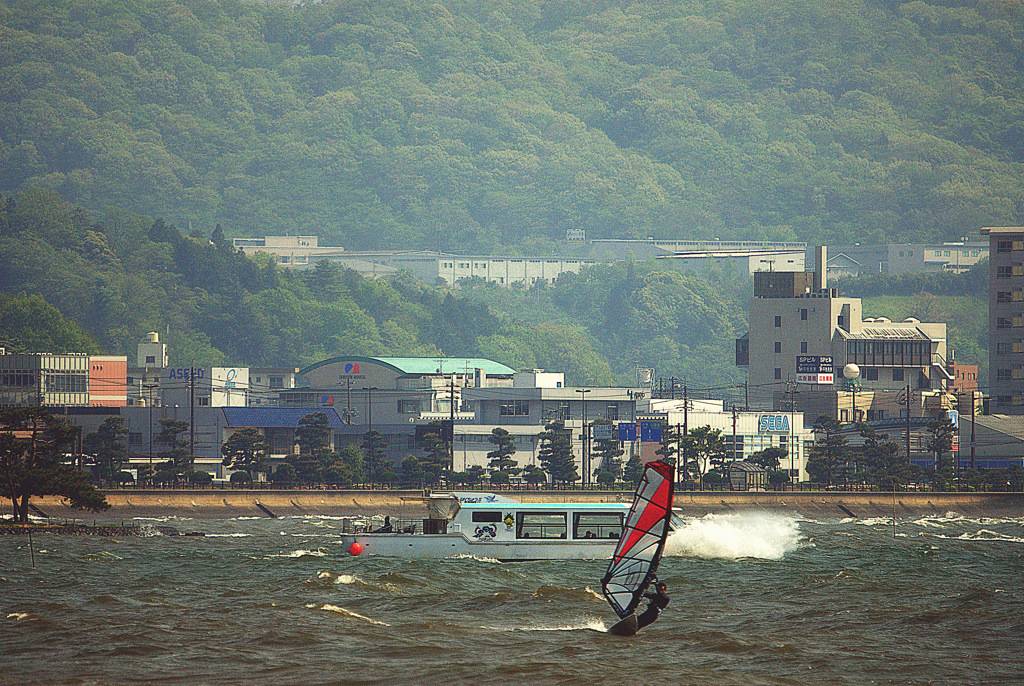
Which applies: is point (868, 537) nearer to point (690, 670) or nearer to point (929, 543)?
point (929, 543)

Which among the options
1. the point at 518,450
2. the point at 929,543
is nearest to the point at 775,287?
the point at 518,450

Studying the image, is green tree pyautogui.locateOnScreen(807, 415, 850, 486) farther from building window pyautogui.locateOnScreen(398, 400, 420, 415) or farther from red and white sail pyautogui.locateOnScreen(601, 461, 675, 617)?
red and white sail pyautogui.locateOnScreen(601, 461, 675, 617)

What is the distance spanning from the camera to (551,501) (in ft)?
348

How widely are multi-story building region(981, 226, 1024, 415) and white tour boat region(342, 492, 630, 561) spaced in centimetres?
11375

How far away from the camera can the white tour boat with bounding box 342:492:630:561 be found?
63250 mm

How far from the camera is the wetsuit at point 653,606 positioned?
123 feet

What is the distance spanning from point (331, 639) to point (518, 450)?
87634 millimetres

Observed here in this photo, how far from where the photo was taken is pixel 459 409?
145 meters

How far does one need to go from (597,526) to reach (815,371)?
10182 centimetres

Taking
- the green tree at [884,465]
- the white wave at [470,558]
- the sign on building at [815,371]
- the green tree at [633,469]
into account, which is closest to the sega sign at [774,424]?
the green tree at [884,465]

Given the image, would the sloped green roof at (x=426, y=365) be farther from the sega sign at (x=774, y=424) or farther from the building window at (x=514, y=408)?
the sega sign at (x=774, y=424)

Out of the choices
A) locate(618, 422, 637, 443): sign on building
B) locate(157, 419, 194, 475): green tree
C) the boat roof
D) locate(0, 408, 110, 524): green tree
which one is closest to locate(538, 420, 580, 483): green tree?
locate(618, 422, 637, 443): sign on building

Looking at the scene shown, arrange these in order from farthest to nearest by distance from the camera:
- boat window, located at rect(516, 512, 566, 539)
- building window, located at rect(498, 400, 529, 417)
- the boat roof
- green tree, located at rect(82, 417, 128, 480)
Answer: building window, located at rect(498, 400, 529, 417) < green tree, located at rect(82, 417, 128, 480) < the boat roof < boat window, located at rect(516, 512, 566, 539)

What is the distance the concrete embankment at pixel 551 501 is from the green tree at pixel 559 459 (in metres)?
9.29
